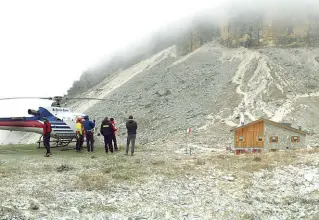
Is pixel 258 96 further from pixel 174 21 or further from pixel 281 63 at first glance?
pixel 174 21

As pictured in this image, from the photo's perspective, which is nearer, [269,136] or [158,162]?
[158,162]

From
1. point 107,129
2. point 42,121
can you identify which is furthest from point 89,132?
point 42,121

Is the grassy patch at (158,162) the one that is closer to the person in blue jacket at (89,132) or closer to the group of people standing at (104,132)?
the group of people standing at (104,132)

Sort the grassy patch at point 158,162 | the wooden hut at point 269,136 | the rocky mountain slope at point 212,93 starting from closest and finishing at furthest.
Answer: the grassy patch at point 158,162, the wooden hut at point 269,136, the rocky mountain slope at point 212,93

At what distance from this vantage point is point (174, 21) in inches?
3632

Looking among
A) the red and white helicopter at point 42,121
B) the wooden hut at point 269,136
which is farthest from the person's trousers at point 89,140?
the wooden hut at point 269,136

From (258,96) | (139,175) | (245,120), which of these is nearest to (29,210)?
(139,175)

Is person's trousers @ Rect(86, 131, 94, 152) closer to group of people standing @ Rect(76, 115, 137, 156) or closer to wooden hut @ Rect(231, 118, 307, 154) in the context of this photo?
group of people standing @ Rect(76, 115, 137, 156)

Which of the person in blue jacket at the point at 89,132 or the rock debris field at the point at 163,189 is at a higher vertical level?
the person in blue jacket at the point at 89,132

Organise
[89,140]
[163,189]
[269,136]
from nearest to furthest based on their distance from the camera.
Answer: [163,189], [89,140], [269,136]

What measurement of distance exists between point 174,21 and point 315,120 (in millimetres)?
52869

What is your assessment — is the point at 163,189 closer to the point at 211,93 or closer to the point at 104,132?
the point at 104,132

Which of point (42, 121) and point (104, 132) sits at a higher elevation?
point (42, 121)

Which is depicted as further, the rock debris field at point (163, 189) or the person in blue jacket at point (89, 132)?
the person in blue jacket at point (89, 132)
